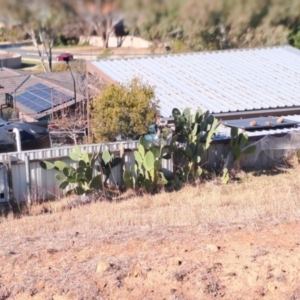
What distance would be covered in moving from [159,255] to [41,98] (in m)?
14.4

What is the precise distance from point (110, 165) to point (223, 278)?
748cm

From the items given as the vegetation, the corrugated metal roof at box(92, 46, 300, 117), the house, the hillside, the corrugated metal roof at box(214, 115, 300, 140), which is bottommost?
the house

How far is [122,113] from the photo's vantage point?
15.1 metres

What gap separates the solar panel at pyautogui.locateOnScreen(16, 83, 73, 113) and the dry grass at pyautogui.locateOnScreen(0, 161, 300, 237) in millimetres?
7450

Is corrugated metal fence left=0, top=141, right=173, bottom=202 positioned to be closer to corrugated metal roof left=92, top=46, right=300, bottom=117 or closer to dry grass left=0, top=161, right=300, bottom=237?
dry grass left=0, top=161, right=300, bottom=237

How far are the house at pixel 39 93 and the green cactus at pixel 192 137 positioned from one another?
5197mm

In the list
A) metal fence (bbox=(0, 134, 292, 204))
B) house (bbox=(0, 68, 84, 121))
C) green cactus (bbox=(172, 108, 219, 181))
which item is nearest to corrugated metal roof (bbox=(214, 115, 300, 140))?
green cactus (bbox=(172, 108, 219, 181))

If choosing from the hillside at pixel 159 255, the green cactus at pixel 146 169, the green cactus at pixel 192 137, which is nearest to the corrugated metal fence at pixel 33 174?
the green cactus at pixel 146 169

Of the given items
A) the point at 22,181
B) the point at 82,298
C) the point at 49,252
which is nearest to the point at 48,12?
the point at 82,298

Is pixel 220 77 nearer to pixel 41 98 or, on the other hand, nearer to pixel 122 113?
pixel 41 98

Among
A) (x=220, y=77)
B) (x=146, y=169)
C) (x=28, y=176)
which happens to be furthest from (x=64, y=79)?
(x=28, y=176)

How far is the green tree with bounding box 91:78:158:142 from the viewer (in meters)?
15.1

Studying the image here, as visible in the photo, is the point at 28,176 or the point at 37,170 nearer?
the point at 28,176

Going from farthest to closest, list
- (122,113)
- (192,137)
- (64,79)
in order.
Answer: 1. (64,79)
2. (192,137)
3. (122,113)
